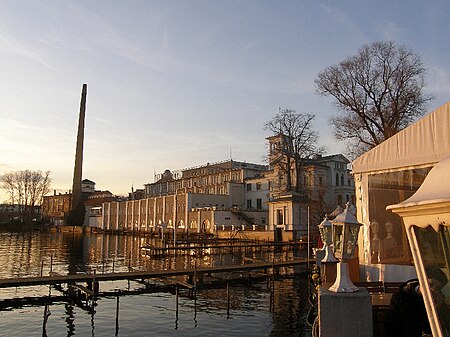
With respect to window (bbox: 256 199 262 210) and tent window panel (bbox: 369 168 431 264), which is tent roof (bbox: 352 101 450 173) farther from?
window (bbox: 256 199 262 210)

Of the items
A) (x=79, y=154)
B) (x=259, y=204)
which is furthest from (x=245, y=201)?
(x=79, y=154)

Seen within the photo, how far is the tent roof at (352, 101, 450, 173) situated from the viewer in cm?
1111

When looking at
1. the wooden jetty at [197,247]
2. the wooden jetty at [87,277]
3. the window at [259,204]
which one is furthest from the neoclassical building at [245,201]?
the wooden jetty at [87,277]

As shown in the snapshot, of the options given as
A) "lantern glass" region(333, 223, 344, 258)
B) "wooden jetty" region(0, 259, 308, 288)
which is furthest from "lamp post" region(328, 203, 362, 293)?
"wooden jetty" region(0, 259, 308, 288)

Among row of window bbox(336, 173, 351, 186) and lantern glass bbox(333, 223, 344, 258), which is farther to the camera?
row of window bbox(336, 173, 351, 186)

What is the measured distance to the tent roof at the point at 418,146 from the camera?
1111 cm

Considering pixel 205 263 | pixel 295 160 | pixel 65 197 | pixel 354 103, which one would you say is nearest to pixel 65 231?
pixel 65 197

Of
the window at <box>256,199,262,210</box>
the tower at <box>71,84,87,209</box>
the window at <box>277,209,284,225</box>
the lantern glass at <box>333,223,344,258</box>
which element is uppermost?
the tower at <box>71,84,87,209</box>

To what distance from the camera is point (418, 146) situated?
1163 cm

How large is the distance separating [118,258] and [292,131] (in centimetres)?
2704

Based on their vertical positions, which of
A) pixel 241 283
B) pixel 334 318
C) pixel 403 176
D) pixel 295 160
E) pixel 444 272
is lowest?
pixel 241 283

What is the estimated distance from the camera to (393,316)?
583 centimetres

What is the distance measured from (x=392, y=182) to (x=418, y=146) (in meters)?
1.72

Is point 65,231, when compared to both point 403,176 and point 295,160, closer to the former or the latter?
point 295,160
